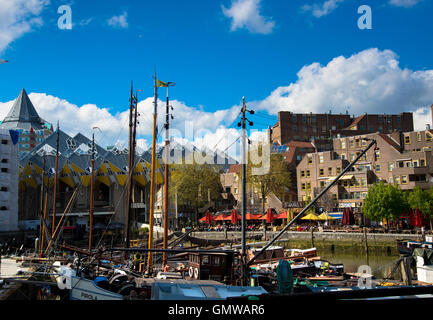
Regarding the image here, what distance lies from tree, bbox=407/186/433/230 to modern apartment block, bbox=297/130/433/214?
19.4 feet

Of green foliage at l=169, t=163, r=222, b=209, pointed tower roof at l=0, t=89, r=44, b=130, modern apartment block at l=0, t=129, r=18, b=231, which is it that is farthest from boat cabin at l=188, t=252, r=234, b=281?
pointed tower roof at l=0, t=89, r=44, b=130

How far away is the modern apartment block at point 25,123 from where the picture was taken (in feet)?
513

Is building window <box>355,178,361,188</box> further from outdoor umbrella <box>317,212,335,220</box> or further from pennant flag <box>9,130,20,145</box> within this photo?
pennant flag <box>9,130,20,145</box>

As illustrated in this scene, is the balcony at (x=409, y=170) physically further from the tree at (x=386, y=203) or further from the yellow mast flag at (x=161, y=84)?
the yellow mast flag at (x=161, y=84)

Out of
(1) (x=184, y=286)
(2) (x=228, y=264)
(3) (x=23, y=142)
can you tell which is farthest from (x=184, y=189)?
(3) (x=23, y=142)

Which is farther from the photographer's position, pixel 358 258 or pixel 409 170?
pixel 409 170

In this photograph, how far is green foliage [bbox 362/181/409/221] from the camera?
51.2m

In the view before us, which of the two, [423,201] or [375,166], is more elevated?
[375,166]

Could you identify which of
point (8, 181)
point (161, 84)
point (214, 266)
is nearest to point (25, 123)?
point (8, 181)

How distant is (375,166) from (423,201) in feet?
43.8

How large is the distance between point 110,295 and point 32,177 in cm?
7729

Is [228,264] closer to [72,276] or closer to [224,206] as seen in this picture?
[72,276]

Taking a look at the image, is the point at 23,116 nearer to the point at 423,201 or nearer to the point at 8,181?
the point at 8,181

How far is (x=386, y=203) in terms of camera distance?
51.2m
